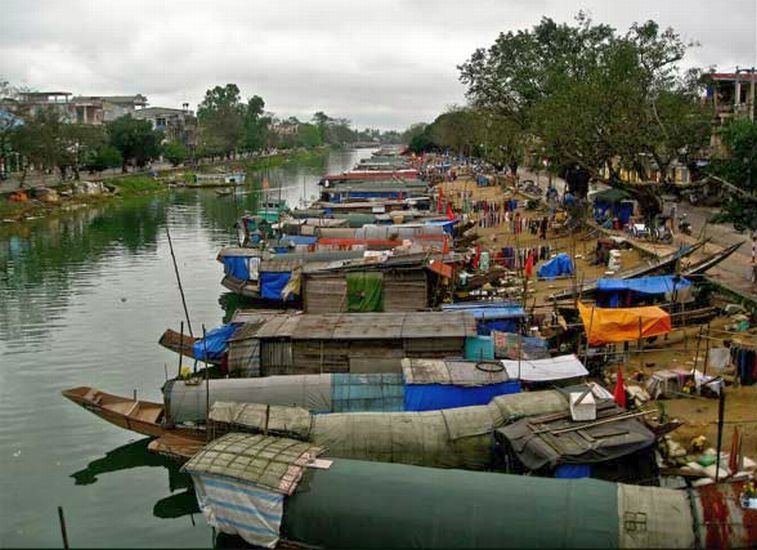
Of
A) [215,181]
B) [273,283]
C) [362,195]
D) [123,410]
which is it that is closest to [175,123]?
[215,181]

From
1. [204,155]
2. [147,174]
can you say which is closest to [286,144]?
[204,155]

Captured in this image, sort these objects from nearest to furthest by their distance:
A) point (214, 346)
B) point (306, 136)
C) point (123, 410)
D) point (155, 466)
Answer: point (123, 410) → point (155, 466) → point (214, 346) → point (306, 136)

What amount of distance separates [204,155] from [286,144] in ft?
208

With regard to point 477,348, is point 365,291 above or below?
above

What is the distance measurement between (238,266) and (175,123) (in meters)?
105

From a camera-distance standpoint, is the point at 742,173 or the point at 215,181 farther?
the point at 215,181

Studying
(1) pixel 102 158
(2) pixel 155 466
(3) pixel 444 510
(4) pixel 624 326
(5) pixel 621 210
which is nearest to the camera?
(3) pixel 444 510

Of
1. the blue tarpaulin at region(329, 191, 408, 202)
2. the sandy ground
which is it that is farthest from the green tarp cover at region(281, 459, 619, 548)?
the blue tarpaulin at region(329, 191, 408, 202)

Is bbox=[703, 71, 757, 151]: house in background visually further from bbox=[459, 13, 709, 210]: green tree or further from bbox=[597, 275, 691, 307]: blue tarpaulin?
bbox=[597, 275, 691, 307]: blue tarpaulin

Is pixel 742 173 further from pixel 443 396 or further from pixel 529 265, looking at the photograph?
pixel 443 396

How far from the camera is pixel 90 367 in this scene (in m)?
21.7

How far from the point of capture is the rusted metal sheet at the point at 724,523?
9.91m

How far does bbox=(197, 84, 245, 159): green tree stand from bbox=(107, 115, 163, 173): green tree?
2470 cm

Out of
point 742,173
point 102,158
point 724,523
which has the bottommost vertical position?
point 724,523
